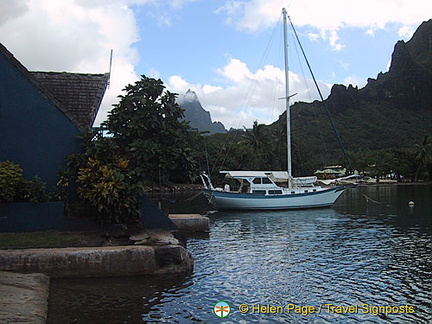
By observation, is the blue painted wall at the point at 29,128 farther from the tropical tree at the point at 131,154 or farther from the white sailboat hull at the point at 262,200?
the white sailboat hull at the point at 262,200

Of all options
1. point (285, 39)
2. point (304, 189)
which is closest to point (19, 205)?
point (304, 189)

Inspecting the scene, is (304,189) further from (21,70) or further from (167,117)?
(21,70)

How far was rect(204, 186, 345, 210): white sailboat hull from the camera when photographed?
106 ft

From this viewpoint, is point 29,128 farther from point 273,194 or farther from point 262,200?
point 273,194

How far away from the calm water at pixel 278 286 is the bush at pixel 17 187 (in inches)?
129

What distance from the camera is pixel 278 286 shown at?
11.0 m

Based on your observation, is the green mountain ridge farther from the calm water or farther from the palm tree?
the calm water

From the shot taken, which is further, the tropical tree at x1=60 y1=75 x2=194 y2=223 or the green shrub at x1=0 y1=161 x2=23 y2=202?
the tropical tree at x1=60 y1=75 x2=194 y2=223

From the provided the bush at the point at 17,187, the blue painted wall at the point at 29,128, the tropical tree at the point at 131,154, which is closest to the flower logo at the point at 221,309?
the tropical tree at the point at 131,154

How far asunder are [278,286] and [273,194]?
2206 cm

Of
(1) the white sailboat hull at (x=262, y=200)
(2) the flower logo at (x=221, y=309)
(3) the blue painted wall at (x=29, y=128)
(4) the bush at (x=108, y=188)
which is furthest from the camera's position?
(1) the white sailboat hull at (x=262, y=200)

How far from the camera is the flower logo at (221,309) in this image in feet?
29.3

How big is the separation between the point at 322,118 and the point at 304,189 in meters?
88.3

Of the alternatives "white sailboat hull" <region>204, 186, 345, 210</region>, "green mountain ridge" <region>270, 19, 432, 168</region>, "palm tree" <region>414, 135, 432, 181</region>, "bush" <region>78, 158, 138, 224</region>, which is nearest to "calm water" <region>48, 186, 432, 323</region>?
"bush" <region>78, 158, 138, 224</region>
